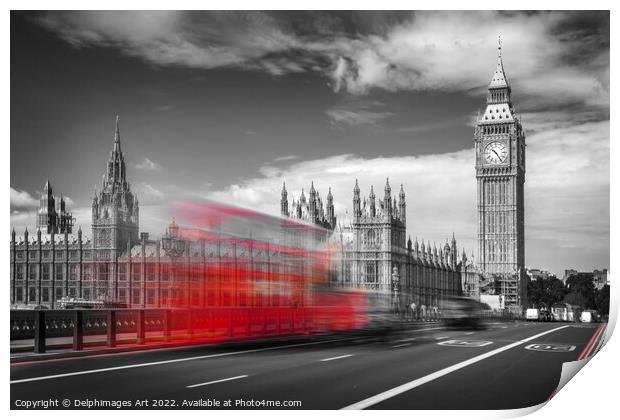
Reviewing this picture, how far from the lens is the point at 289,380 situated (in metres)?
13.6

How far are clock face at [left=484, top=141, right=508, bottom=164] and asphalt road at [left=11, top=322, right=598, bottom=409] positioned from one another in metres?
95.5

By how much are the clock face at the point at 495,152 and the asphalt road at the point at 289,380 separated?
313ft

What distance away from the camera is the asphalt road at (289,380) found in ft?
40.2

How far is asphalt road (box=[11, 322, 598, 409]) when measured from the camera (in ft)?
40.2

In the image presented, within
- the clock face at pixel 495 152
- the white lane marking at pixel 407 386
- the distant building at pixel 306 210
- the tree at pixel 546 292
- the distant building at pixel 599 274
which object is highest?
the clock face at pixel 495 152

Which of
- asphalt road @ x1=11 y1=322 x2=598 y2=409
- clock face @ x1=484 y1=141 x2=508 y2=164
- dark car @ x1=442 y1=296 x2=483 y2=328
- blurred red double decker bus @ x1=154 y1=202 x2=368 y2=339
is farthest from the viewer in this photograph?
clock face @ x1=484 y1=141 x2=508 y2=164

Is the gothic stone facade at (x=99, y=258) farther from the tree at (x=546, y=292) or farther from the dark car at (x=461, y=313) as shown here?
the tree at (x=546, y=292)

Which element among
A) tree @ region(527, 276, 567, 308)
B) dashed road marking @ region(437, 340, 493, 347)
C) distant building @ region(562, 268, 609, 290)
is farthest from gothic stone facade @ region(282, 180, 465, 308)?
dashed road marking @ region(437, 340, 493, 347)

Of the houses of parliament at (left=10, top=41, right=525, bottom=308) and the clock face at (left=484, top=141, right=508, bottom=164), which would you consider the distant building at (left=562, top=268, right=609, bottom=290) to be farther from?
the clock face at (left=484, top=141, right=508, bottom=164)

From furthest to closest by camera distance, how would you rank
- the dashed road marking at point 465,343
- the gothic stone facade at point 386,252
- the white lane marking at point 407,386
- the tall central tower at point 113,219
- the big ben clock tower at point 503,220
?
the big ben clock tower at point 503,220 → the gothic stone facade at point 386,252 → the tall central tower at point 113,219 → the dashed road marking at point 465,343 → the white lane marking at point 407,386

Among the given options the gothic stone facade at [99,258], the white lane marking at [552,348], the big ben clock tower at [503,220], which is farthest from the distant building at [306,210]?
the big ben clock tower at [503,220]

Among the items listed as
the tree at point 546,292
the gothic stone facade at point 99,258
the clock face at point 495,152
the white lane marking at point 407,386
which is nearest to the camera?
the white lane marking at point 407,386

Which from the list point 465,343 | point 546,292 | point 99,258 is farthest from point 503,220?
point 465,343

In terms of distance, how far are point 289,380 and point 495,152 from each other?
358 feet
